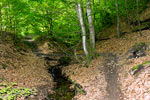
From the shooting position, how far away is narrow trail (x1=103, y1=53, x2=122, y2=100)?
685cm

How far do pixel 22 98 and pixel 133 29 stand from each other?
1479 cm

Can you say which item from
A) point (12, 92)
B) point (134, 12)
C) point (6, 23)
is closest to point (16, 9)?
point (6, 23)

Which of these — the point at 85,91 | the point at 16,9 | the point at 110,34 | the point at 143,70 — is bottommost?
the point at 85,91

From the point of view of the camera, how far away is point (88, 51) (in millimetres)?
12195

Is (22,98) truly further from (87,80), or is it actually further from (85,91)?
(87,80)

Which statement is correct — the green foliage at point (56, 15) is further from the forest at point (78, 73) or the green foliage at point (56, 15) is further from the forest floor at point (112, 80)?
the forest floor at point (112, 80)

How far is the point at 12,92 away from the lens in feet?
22.6

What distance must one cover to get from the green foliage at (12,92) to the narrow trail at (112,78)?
4.12 m

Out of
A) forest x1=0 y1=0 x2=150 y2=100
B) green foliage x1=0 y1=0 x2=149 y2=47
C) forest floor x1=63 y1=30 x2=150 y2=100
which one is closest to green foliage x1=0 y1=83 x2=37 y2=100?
forest x1=0 y1=0 x2=150 y2=100

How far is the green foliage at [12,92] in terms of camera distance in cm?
643

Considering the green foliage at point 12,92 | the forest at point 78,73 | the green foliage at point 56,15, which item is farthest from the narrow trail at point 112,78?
the green foliage at point 12,92

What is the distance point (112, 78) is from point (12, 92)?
5808 millimetres

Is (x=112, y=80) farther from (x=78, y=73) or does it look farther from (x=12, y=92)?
(x=12, y=92)

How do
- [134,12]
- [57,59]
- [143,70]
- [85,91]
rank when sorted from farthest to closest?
[134,12] < [57,59] < [85,91] < [143,70]
